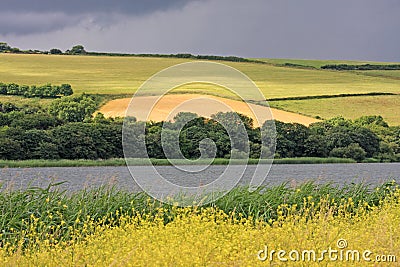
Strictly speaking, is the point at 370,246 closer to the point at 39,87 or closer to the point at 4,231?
the point at 4,231

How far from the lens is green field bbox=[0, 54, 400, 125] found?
113ft

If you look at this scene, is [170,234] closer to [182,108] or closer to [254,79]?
[182,108]

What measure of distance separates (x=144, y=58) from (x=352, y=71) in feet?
51.6

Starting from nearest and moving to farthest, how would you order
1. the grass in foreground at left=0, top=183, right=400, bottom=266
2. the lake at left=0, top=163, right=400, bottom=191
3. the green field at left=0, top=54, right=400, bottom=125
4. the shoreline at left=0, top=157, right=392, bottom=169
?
1. the grass in foreground at left=0, top=183, right=400, bottom=266
2. the lake at left=0, top=163, right=400, bottom=191
3. the shoreline at left=0, top=157, right=392, bottom=169
4. the green field at left=0, top=54, right=400, bottom=125

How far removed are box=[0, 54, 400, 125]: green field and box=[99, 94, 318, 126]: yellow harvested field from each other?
1.70 meters

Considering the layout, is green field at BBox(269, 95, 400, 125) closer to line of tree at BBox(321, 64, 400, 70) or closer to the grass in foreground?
Result: line of tree at BBox(321, 64, 400, 70)

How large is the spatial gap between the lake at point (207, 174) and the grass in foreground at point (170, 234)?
19.9 feet

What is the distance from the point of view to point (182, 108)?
2619cm

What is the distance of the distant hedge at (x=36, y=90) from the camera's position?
31.8m

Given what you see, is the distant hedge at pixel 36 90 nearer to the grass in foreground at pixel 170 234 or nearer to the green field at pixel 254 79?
the green field at pixel 254 79

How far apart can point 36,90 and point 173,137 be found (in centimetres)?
1288

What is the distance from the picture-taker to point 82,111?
92.1 ft

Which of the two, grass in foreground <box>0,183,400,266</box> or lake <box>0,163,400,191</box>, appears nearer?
grass in foreground <box>0,183,400,266</box>

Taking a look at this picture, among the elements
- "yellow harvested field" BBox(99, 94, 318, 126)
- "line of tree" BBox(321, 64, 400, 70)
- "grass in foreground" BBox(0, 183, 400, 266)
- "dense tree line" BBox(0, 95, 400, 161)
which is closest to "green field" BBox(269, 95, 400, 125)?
"yellow harvested field" BBox(99, 94, 318, 126)
